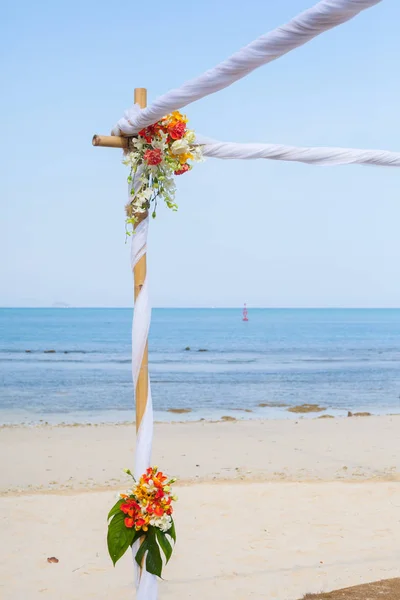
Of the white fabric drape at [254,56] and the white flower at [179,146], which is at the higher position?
the white fabric drape at [254,56]

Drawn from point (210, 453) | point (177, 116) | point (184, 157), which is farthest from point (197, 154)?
point (210, 453)

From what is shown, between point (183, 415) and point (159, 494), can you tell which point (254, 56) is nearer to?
point (159, 494)

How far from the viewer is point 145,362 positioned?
325cm

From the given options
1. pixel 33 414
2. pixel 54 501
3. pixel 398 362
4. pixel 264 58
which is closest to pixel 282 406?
pixel 33 414

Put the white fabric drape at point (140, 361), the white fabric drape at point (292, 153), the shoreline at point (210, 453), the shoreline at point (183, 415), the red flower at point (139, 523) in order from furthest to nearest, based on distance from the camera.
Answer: the shoreline at point (183, 415), the shoreline at point (210, 453), the white fabric drape at point (292, 153), the white fabric drape at point (140, 361), the red flower at point (139, 523)

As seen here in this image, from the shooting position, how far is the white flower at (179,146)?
3.16 meters

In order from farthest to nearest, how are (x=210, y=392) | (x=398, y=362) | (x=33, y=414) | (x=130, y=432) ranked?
(x=398, y=362) < (x=210, y=392) < (x=33, y=414) < (x=130, y=432)

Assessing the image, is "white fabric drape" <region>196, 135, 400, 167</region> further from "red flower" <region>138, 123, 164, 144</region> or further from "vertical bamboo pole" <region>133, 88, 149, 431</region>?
"vertical bamboo pole" <region>133, 88, 149, 431</region>

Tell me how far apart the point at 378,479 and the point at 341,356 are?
22.7 metres

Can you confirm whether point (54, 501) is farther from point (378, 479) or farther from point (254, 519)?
point (378, 479)

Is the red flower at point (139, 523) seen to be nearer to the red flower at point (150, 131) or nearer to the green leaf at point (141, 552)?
the green leaf at point (141, 552)

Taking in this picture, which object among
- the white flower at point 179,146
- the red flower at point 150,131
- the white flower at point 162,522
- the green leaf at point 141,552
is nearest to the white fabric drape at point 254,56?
the red flower at point 150,131

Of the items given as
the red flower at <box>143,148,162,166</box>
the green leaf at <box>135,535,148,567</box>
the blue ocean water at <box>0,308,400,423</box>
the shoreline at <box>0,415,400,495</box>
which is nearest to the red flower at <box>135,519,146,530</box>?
the green leaf at <box>135,535,148,567</box>

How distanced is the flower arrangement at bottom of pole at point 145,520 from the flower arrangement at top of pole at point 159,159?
997 mm
